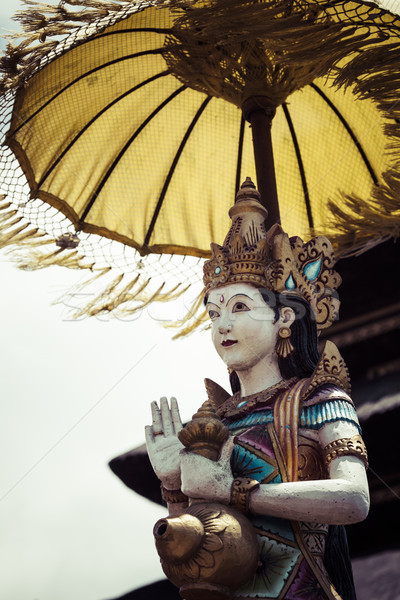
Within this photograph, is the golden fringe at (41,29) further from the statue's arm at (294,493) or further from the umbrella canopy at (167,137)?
the statue's arm at (294,493)

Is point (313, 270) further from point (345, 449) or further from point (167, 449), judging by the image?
point (167, 449)

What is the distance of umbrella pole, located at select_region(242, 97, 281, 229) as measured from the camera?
3.26 meters

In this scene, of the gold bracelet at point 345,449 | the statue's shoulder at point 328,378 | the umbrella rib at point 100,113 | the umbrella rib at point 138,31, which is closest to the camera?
the gold bracelet at point 345,449

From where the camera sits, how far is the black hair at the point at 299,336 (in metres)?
2.88

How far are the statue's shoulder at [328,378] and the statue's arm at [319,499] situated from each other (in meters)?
0.33

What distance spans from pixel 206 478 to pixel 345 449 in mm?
441

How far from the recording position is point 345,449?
2.52 metres

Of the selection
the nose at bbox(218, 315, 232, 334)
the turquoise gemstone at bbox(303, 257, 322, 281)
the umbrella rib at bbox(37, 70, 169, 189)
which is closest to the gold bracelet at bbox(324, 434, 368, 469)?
the nose at bbox(218, 315, 232, 334)

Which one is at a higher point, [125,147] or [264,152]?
[125,147]

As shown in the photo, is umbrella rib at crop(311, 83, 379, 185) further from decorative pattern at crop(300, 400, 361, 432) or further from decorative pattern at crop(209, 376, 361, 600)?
decorative pattern at crop(300, 400, 361, 432)

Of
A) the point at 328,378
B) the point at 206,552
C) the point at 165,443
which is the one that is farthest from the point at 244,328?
the point at 206,552

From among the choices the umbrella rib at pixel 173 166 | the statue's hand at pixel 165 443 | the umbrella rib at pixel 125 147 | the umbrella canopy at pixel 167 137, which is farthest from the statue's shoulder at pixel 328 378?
the umbrella rib at pixel 125 147

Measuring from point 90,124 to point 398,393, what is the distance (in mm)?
2056

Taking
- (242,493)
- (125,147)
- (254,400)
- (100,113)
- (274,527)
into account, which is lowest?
(274,527)
